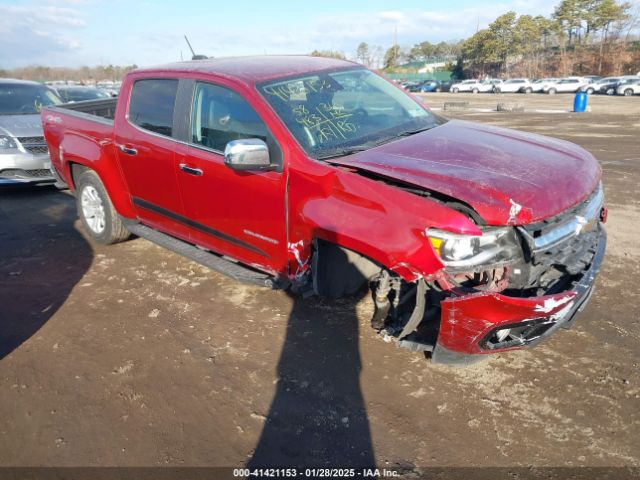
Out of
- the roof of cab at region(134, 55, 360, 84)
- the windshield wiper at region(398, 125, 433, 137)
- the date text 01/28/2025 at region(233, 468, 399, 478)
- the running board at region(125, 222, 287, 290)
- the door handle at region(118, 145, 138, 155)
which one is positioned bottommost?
the date text 01/28/2025 at region(233, 468, 399, 478)

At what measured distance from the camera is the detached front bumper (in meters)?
2.44

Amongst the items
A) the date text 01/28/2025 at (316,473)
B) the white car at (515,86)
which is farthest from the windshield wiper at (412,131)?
the white car at (515,86)

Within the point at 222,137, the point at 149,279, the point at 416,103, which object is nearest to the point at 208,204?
the point at 222,137

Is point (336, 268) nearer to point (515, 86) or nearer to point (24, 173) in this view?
point (24, 173)

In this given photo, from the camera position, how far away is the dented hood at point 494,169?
8.25 ft

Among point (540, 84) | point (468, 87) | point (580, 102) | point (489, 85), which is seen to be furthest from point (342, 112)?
point (468, 87)

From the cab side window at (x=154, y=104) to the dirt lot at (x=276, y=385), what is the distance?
1.41 m

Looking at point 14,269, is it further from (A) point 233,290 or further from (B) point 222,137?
(B) point 222,137

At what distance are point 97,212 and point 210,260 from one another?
81.9 inches

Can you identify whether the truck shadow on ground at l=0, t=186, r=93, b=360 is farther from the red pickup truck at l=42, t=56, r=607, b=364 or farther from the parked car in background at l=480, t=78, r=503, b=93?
the parked car in background at l=480, t=78, r=503, b=93

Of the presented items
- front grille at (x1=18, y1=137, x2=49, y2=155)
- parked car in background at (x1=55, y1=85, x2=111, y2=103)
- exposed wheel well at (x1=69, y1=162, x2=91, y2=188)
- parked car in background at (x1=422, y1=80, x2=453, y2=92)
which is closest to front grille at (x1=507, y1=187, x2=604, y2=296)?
exposed wheel well at (x1=69, y1=162, x2=91, y2=188)

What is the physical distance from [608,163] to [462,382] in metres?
7.94

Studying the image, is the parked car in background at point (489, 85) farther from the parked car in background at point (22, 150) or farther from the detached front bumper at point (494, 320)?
the detached front bumper at point (494, 320)

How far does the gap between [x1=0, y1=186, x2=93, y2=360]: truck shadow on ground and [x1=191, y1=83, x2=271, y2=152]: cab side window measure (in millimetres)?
1920
